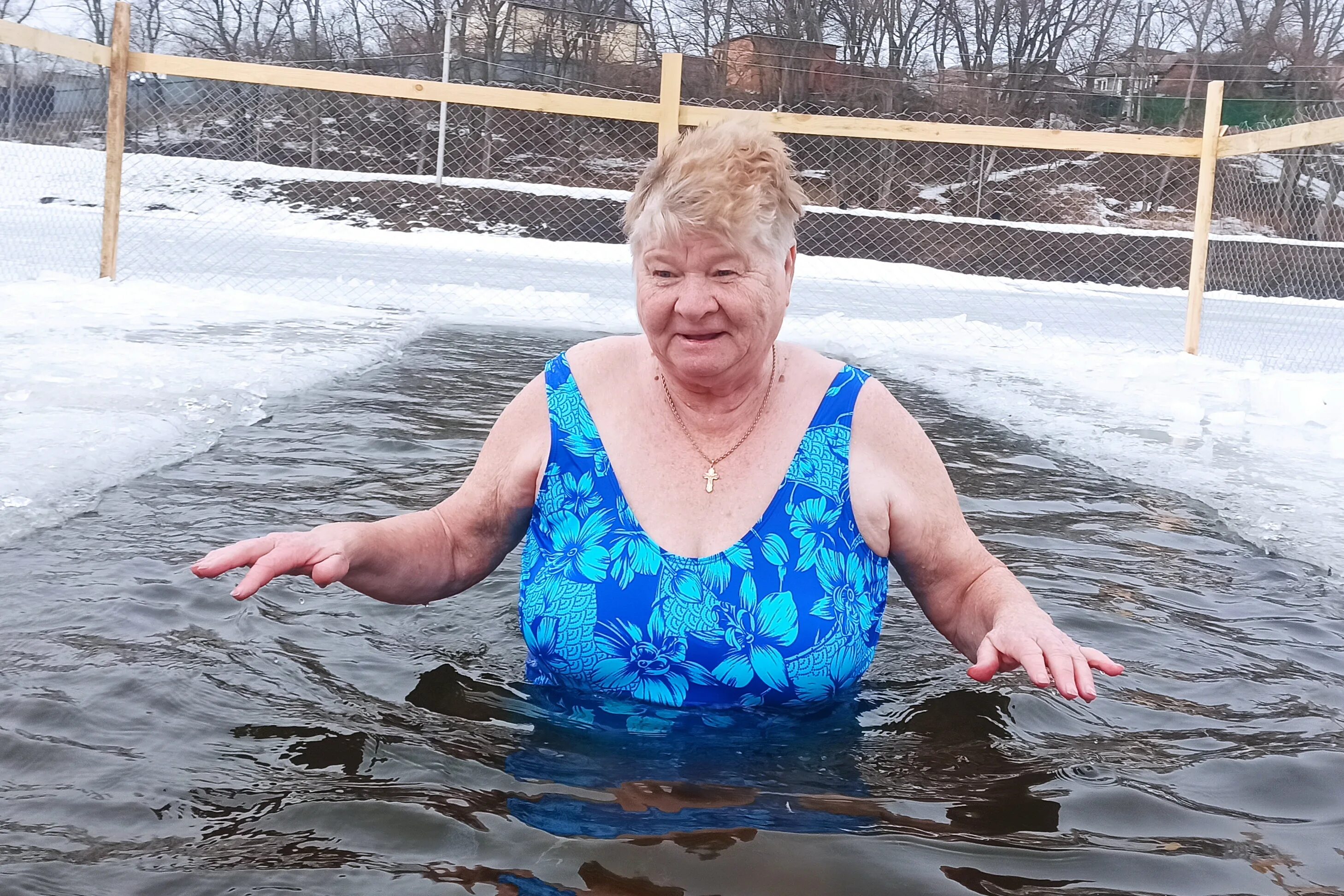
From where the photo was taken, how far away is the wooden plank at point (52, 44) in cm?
883

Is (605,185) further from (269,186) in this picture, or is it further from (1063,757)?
(1063,757)

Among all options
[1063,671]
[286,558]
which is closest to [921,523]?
[1063,671]

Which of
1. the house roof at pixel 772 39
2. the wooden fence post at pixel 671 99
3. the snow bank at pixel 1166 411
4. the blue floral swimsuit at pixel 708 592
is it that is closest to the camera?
the blue floral swimsuit at pixel 708 592

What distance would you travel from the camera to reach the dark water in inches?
71.2

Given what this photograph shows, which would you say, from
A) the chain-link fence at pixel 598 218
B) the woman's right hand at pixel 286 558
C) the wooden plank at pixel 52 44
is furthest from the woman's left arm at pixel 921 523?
the chain-link fence at pixel 598 218

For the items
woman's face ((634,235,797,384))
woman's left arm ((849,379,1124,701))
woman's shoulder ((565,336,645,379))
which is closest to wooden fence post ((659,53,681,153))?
woman's shoulder ((565,336,645,379))

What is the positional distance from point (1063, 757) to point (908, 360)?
260 inches

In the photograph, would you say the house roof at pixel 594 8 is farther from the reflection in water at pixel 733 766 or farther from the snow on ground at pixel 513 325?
the reflection in water at pixel 733 766

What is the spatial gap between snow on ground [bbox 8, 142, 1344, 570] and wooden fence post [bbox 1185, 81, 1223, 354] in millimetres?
428

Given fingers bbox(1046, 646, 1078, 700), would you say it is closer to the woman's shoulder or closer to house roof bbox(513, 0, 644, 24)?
the woman's shoulder

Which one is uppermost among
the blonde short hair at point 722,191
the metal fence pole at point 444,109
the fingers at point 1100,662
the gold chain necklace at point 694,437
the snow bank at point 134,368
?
the metal fence pole at point 444,109

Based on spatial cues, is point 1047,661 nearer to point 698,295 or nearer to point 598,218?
point 698,295

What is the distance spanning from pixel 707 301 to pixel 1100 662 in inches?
34.5

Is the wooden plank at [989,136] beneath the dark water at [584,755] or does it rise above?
above
